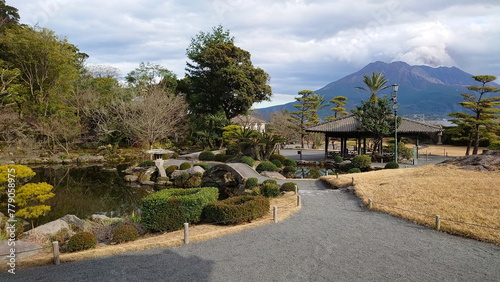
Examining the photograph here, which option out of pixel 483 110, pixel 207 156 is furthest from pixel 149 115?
pixel 483 110

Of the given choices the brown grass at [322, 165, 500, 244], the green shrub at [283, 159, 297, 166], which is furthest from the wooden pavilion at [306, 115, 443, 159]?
the brown grass at [322, 165, 500, 244]

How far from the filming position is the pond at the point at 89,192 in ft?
47.8

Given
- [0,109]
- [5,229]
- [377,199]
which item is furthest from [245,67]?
[5,229]

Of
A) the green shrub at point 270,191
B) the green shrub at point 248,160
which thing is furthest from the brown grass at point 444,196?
the green shrub at point 248,160

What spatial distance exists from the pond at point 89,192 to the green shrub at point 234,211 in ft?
21.0

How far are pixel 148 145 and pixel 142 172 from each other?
11379mm

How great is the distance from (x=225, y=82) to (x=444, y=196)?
90.6 feet

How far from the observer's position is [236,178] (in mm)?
19328

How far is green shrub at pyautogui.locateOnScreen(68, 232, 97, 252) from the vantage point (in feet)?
25.5

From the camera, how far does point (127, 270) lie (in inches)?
258

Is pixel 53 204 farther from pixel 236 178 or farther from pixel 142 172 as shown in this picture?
pixel 236 178

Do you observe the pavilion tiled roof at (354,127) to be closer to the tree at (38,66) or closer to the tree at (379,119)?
the tree at (379,119)

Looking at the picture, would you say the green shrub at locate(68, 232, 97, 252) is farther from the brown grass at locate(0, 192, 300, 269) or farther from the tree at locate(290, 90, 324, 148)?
the tree at locate(290, 90, 324, 148)

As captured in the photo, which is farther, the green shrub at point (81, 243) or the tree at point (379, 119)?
the tree at point (379, 119)
